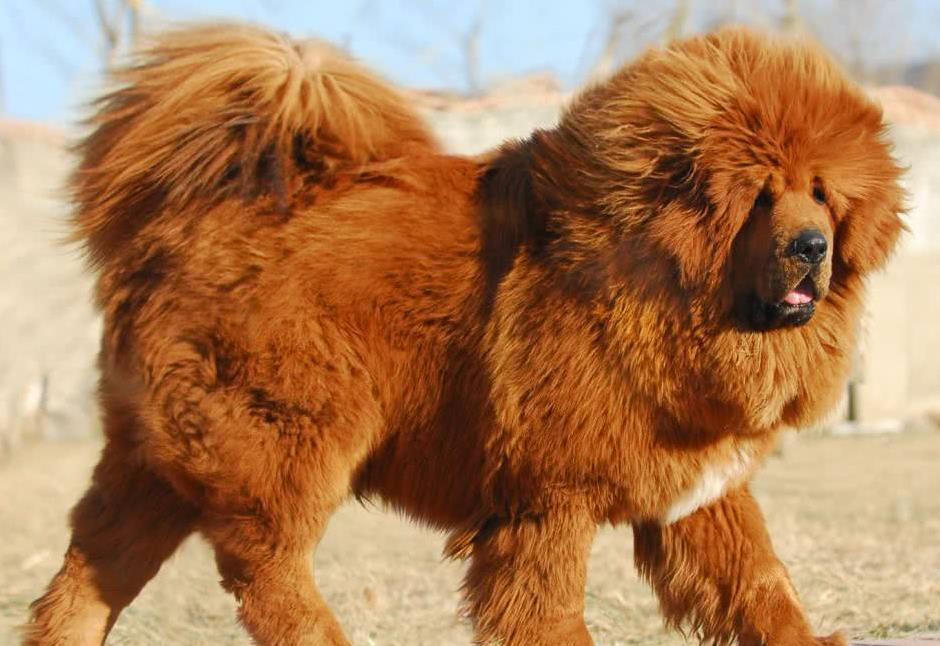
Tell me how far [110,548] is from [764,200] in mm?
2468

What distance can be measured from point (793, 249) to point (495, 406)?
1.03 m

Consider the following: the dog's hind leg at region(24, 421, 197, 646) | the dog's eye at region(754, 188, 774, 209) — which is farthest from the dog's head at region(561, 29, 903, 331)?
the dog's hind leg at region(24, 421, 197, 646)

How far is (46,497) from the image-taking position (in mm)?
9961

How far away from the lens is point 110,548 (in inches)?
171

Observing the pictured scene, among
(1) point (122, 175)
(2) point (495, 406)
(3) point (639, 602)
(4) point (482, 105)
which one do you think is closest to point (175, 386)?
(1) point (122, 175)

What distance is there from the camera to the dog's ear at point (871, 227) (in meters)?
3.85

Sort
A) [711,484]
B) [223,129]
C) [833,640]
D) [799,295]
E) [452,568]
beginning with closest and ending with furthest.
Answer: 1. [799,295]
2. [711,484]
3. [833,640]
4. [223,129]
5. [452,568]

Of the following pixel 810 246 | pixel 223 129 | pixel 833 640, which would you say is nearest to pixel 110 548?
pixel 223 129

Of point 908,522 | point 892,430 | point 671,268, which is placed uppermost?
point 671,268

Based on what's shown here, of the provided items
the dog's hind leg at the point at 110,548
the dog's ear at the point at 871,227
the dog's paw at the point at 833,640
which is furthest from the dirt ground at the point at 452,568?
the dog's ear at the point at 871,227

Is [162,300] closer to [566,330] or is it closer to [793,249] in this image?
[566,330]

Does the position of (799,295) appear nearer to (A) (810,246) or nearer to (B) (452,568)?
(A) (810,246)

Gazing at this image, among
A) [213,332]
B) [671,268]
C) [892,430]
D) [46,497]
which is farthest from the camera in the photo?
[892,430]

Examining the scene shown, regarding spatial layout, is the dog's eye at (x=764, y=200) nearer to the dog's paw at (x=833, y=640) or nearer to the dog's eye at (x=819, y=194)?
the dog's eye at (x=819, y=194)
